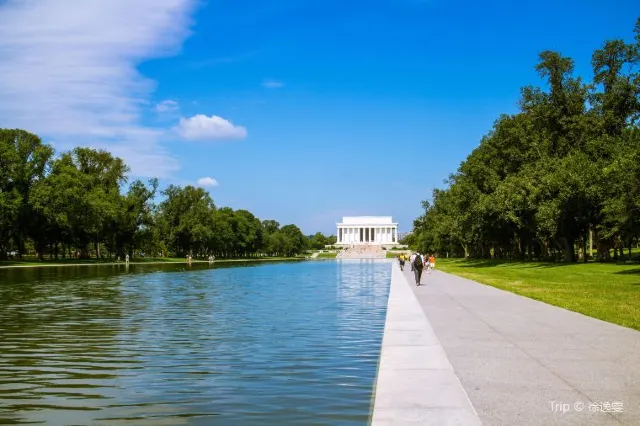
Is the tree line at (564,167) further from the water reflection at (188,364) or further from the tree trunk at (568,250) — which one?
the water reflection at (188,364)

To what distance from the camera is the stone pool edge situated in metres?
6.79

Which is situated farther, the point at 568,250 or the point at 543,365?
the point at 568,250

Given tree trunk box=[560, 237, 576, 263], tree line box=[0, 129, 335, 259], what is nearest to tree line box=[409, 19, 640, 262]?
tree trunk box=[560, 237, 576, 263]

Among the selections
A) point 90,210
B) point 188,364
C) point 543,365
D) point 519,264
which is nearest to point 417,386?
point 543,365

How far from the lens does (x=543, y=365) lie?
9.63 metres

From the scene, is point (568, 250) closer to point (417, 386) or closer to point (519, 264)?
point (519, 264)

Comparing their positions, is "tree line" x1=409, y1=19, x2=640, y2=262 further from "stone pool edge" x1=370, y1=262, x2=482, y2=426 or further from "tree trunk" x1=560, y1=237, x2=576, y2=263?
"stone pool edge" x1=370, y1=262, x2=482, y2=426

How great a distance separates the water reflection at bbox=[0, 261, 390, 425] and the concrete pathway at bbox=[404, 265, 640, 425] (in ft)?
5.59

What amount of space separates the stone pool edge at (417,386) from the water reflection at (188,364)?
51 centimetres

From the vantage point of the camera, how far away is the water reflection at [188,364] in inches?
330

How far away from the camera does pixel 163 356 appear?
12484 millimetres

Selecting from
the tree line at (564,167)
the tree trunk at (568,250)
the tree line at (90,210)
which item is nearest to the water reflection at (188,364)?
the tree line at (564,167)

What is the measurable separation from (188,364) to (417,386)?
5101mm

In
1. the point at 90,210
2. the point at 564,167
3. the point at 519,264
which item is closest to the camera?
the point at 564,167
